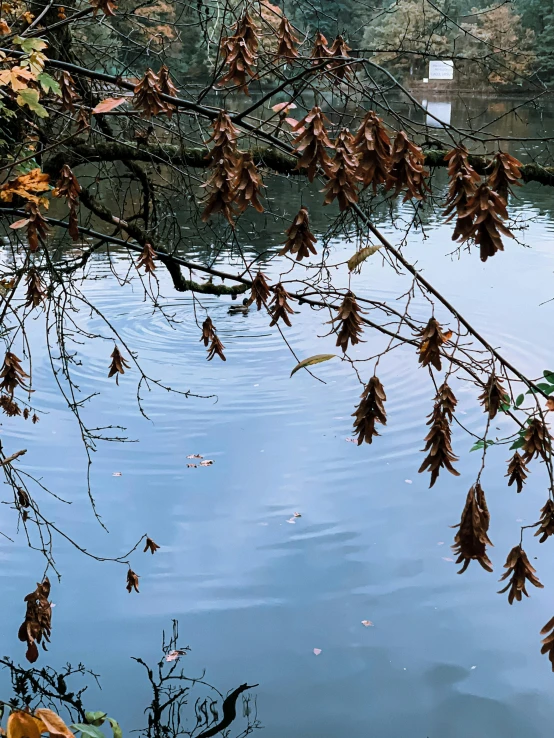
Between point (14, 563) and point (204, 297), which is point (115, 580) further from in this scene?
point (204, 297)

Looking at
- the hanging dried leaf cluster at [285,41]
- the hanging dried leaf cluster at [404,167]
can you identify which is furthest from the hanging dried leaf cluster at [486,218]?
the hanging dried leaf cluster at [285,41]

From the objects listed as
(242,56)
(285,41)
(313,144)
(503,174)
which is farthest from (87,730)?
(285,41)

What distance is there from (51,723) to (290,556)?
11.6ft

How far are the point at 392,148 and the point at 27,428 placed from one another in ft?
17.8

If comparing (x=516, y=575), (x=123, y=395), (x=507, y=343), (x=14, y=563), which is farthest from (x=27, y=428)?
(x=516, y=575)

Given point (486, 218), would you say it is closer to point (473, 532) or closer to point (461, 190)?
point (461, 190)

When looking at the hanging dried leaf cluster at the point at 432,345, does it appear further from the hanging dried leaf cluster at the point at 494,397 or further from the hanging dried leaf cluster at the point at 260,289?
the hanging dried leaf cluster at the point at 260,289

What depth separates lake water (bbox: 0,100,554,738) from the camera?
12.3 feet

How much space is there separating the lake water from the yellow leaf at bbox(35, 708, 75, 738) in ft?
6.96

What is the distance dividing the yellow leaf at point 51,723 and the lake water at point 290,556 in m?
2.12

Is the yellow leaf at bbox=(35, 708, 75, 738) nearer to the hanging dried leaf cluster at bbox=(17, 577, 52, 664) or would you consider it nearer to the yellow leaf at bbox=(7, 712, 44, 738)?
the yellow leaf at bbox=(7, 712, 44, 738)

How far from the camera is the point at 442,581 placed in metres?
4.55

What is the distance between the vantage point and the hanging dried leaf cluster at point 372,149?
142cm

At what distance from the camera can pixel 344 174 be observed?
1470mm
